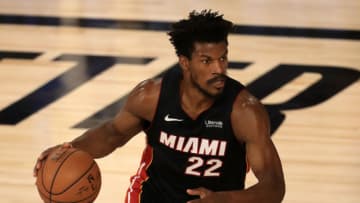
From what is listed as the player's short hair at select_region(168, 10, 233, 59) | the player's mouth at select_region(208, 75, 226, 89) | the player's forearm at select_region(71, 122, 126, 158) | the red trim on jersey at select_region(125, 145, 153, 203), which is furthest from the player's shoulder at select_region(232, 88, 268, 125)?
the player's forearm at select_region(71, 122, 126, 158)

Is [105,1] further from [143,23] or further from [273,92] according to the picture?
[273,92]

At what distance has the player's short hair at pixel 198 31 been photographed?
3.48 meters

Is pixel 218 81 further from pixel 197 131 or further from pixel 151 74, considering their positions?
pixel 151 74

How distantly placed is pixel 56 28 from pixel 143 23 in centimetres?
79

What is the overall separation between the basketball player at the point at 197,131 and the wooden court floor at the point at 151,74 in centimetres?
104

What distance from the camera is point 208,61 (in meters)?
3.46

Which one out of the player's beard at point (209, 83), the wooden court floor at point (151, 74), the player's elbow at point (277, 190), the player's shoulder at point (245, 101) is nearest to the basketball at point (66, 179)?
the player's beard at point (209, 83)

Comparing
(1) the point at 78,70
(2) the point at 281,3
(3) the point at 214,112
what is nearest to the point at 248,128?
(3) the point at 214,112

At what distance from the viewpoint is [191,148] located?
366cm

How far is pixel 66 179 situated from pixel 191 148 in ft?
1.67

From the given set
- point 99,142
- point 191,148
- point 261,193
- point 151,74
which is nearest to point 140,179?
point 99,142

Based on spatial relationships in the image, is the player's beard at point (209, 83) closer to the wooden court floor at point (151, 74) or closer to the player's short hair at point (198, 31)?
the player's short hair at point (198, 31)

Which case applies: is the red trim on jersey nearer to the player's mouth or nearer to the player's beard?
the player's beard

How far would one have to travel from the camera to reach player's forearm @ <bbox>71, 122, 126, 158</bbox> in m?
3.87
